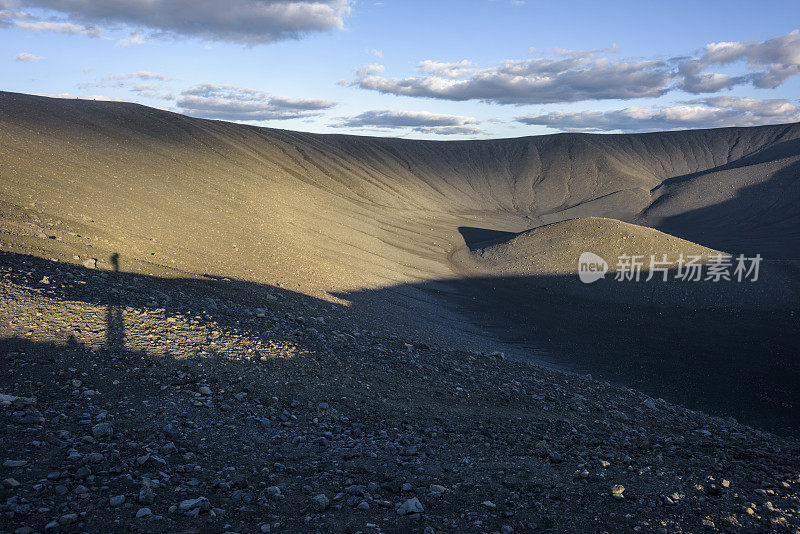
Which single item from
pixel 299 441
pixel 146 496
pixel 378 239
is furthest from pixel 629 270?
pixel 146 496

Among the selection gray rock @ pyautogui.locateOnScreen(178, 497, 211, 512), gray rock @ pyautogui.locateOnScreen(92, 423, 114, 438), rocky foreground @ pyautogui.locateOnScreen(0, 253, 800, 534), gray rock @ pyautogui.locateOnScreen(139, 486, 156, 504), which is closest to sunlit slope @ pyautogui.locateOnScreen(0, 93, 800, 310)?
rocky foreground @ pyautogui.locateOnScreen(0, 253, 800, 534)

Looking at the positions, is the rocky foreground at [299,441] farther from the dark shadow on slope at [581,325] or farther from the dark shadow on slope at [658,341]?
the dark shadow on slope at [658,341]

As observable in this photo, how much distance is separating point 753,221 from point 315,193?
36517mm

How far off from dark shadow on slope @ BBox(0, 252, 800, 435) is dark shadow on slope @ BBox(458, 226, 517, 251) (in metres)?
7.03

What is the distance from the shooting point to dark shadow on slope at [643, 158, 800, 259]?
36419mm

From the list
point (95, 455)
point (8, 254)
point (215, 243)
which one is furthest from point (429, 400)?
point (215, 243)

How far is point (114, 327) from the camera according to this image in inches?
271

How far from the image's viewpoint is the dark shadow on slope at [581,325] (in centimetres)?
873

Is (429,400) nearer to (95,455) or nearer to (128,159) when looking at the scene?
(95,455)

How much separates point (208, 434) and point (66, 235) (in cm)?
857

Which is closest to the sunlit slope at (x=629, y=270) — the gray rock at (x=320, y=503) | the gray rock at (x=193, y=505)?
the gray rock at (x=320, y=503)

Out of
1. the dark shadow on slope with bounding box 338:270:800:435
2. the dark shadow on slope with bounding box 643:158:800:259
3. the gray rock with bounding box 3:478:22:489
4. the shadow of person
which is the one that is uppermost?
the dark shadow on slope with bounding box 643:158:800:259

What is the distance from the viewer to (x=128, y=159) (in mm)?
23141

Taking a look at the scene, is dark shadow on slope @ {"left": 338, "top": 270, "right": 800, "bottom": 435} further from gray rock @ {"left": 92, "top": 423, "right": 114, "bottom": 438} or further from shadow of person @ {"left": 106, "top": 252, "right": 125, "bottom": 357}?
gray rock @ {"left": 92, "top": 423, "right": 114, "bottom": 438}
